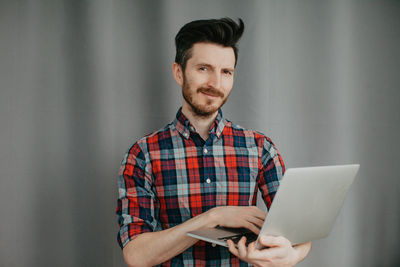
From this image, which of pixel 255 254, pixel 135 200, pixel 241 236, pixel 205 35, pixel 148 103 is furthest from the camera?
pixel 148 103

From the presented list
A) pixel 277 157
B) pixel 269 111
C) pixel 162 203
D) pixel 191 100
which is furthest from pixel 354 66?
pixel 162 203

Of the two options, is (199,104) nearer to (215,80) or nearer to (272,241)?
(215,80)

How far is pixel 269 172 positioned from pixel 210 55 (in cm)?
51

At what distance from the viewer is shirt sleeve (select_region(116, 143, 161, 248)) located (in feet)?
3.72

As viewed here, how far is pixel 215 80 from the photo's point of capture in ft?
4.16

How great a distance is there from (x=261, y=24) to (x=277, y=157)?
2.94 ft

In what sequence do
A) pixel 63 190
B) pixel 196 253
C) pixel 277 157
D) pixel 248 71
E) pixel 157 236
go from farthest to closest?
pixel 248 71 < pixel 63 190 < pixel 277 157 < pixel 196 253 < pixel 157 236

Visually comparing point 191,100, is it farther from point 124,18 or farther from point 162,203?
point 124,18

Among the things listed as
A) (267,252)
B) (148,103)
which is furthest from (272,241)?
(148,103)

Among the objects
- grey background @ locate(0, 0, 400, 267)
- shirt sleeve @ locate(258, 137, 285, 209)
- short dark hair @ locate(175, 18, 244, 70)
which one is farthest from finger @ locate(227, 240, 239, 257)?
grey background @ locate(0, 0, 400, 267)

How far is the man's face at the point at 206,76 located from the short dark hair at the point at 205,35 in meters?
0.02

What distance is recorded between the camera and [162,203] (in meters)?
1.26

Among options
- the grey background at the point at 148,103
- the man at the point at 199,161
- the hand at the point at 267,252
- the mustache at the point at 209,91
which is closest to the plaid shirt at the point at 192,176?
the man at the point at 199,161

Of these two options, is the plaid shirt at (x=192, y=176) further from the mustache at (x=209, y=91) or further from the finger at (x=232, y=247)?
the finger at (x=232, y=247)
